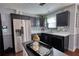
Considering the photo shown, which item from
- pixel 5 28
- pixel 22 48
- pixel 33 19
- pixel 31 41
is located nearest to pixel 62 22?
pixel 33 19

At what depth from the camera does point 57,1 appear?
117 centimetres

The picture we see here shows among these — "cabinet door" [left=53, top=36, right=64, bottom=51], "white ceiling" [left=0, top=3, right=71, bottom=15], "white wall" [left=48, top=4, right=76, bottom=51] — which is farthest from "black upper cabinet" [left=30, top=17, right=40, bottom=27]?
"cabinet door" [left=53, top=36, right=64, bottom=51]

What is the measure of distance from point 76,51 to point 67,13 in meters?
0.61

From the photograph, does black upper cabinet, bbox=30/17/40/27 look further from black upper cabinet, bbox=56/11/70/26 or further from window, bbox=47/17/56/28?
black upper cabinet, bbox=56/11/70/26

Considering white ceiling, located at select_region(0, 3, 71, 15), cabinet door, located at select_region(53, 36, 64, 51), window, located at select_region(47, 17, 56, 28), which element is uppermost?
white ceiling, located at select_region(0, 3, 71, 15)

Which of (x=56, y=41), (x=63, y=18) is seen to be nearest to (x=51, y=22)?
(x=63, y=18)

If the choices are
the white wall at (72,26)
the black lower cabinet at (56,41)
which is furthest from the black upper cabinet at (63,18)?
the black lower cabinet at (56,41)

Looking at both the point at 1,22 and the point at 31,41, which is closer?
the point at 1,22

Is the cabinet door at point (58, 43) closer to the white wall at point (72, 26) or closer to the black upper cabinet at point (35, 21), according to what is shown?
the white wall at point (72, 26)

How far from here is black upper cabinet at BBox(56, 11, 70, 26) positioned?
3.73ft

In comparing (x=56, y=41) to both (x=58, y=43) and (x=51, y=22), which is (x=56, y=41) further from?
(x=51, y=22)

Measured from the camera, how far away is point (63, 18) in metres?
1.18

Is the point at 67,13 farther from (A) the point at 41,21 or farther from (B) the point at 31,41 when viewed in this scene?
(B) the point at 31,41

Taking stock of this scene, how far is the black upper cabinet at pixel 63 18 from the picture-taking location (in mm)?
1138
